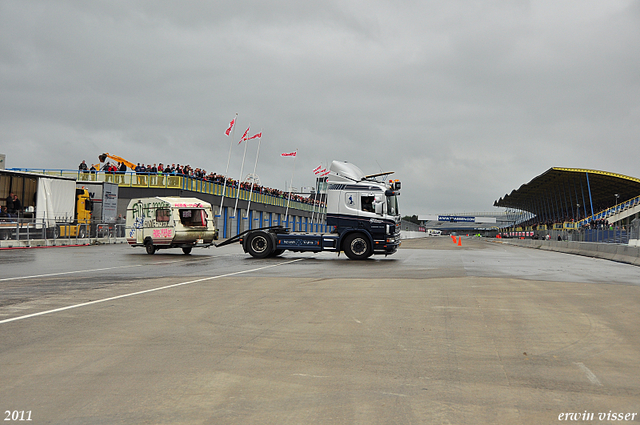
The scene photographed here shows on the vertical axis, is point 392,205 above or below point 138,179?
below

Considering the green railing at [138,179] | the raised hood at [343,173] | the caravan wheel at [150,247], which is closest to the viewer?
the raised hood at [343,173]

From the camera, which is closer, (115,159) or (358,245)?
(358,245)

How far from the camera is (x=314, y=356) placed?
5.82m

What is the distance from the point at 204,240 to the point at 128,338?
1948 centimetres

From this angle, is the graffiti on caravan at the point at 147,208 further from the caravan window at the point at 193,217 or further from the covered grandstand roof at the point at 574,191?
the covered grandstand roof at the point at 574,191

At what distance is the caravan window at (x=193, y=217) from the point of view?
25234 mm

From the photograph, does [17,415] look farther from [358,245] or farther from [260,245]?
[260,245]

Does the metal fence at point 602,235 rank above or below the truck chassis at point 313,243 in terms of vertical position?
above

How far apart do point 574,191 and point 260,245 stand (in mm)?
80811

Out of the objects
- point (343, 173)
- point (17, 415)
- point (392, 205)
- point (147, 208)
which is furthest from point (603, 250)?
point (17, 415)

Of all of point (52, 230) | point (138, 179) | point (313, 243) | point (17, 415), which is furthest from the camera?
point (138, 179)

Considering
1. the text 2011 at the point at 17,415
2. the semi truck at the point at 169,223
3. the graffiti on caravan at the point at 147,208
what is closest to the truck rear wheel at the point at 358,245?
the semi truck at the point at 169,223

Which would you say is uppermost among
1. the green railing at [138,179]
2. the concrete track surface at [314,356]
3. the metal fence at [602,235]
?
the green railing at [138,179]

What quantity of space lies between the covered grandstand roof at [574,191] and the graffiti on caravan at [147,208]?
57.9 metres
